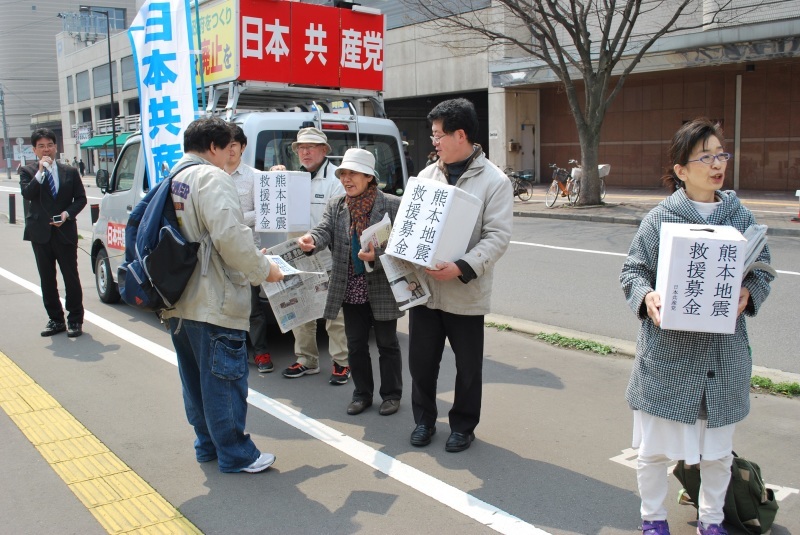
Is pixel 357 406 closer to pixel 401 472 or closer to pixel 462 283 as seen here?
pixel 401 472

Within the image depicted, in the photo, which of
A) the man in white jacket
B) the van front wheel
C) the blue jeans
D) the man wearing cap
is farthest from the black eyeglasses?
the van front wheel

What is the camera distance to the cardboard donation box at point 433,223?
3.78 m

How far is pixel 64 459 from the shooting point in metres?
4.22

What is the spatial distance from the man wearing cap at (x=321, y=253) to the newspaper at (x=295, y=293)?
0.44 metres

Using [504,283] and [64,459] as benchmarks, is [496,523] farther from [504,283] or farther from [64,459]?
[504,283]

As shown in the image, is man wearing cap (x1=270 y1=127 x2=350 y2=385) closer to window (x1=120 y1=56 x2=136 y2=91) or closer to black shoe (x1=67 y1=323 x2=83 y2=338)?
black shoe (x1=67 y1=323 x2=83 y2=338)

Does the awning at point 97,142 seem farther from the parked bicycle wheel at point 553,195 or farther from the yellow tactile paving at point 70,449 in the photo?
the yellow tactile paving at point 70,449

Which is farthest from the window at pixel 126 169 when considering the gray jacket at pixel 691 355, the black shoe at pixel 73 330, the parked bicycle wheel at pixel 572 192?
the parked bicycle wheel at pixel 572 192

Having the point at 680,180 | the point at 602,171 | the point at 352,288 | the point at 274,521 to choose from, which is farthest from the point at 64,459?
the point at 602,171

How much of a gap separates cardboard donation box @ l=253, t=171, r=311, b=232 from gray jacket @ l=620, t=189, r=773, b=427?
117 inches

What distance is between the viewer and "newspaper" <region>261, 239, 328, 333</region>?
489 cm

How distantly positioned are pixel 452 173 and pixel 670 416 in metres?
1.85

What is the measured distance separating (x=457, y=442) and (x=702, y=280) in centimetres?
193

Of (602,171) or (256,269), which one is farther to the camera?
(602,171)
